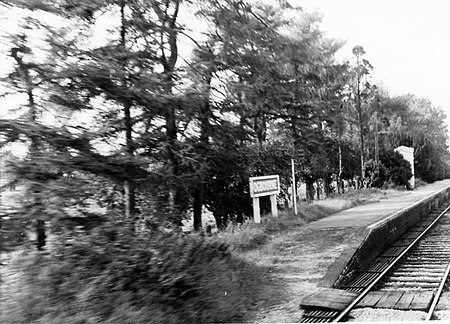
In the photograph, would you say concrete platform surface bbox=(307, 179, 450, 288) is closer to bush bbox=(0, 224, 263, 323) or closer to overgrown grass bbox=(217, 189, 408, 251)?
overgrown grass bbox=(217, 189, 408, 251)

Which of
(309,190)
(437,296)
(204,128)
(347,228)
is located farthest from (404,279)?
(309,190)

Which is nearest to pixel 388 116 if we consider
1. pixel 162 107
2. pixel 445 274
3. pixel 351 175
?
pixel 351 175

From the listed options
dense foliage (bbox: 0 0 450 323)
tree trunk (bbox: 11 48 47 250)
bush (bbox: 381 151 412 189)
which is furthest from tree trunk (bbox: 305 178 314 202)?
tree trunk (bbox: 11 48 47 250)

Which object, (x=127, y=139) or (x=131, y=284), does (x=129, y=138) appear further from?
(x=131, y=284)

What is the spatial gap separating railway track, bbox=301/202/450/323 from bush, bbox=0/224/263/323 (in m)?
1.30

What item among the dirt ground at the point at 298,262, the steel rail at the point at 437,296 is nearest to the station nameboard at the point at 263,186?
the dirt ground at the point at 298,262

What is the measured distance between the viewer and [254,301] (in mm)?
6402

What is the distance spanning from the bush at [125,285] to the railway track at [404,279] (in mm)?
1295

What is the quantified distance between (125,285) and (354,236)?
6817 mm

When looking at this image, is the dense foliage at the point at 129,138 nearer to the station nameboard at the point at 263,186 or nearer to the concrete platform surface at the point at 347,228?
the concrete platform surface at the point at 347,228

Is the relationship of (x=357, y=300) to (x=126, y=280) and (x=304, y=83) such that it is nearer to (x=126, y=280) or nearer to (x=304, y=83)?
(x=126, y=280)

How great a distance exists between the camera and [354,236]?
35.1 ft

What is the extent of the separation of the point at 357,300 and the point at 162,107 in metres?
3.86

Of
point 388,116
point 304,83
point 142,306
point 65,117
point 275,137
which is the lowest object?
point 142,306
